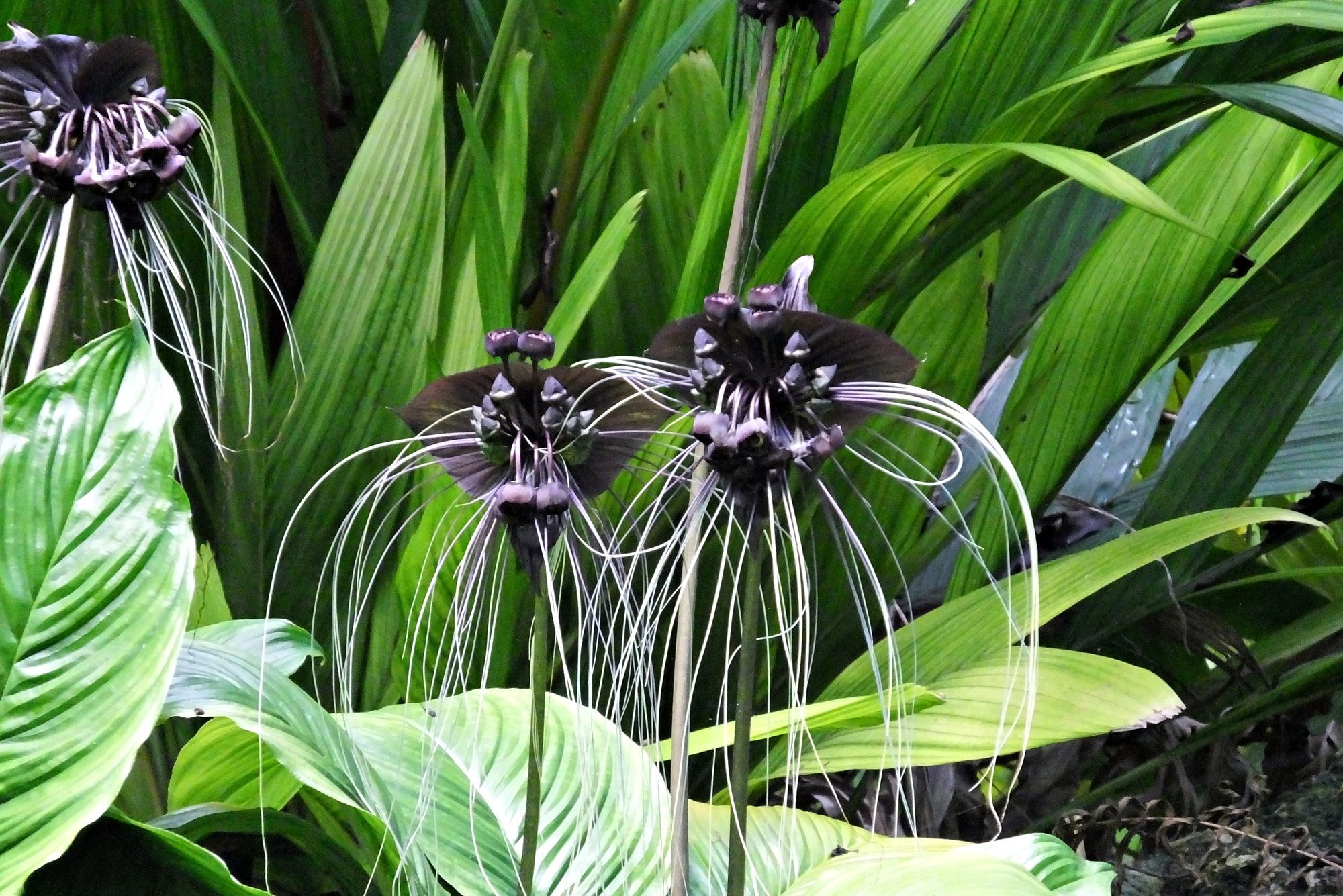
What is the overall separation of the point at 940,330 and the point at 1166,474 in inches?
8.4

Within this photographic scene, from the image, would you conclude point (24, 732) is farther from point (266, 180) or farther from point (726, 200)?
point (266, 180)

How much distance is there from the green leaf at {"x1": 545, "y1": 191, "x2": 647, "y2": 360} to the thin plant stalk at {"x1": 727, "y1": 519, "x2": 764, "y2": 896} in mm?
366

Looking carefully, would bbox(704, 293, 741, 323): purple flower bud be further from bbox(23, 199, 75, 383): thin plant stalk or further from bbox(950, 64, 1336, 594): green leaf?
bbox(950, 64, 1336, 594): green leaf

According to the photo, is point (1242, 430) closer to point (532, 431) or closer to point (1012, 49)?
point (1012, 49)

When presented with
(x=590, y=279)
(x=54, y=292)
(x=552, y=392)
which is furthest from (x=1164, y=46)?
(x=54, y=292)

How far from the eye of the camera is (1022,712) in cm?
55

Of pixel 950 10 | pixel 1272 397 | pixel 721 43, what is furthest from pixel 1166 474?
pixel 721 43

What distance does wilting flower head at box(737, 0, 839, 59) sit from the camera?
17.3 inches

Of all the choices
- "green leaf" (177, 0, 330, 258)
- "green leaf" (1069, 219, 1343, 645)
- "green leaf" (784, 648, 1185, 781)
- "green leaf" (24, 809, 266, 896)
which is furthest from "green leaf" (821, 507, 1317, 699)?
"green leaf" (177, 0, 330, 258)

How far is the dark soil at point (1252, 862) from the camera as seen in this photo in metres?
0.61

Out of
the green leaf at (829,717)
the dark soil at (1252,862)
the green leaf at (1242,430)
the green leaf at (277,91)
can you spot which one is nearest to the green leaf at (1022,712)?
the green leaf at (829,717)

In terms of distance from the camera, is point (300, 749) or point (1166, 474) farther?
point (1166, 474)

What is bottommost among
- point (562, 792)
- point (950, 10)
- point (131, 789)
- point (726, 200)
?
point (131, 789)

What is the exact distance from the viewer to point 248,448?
2.45ft
